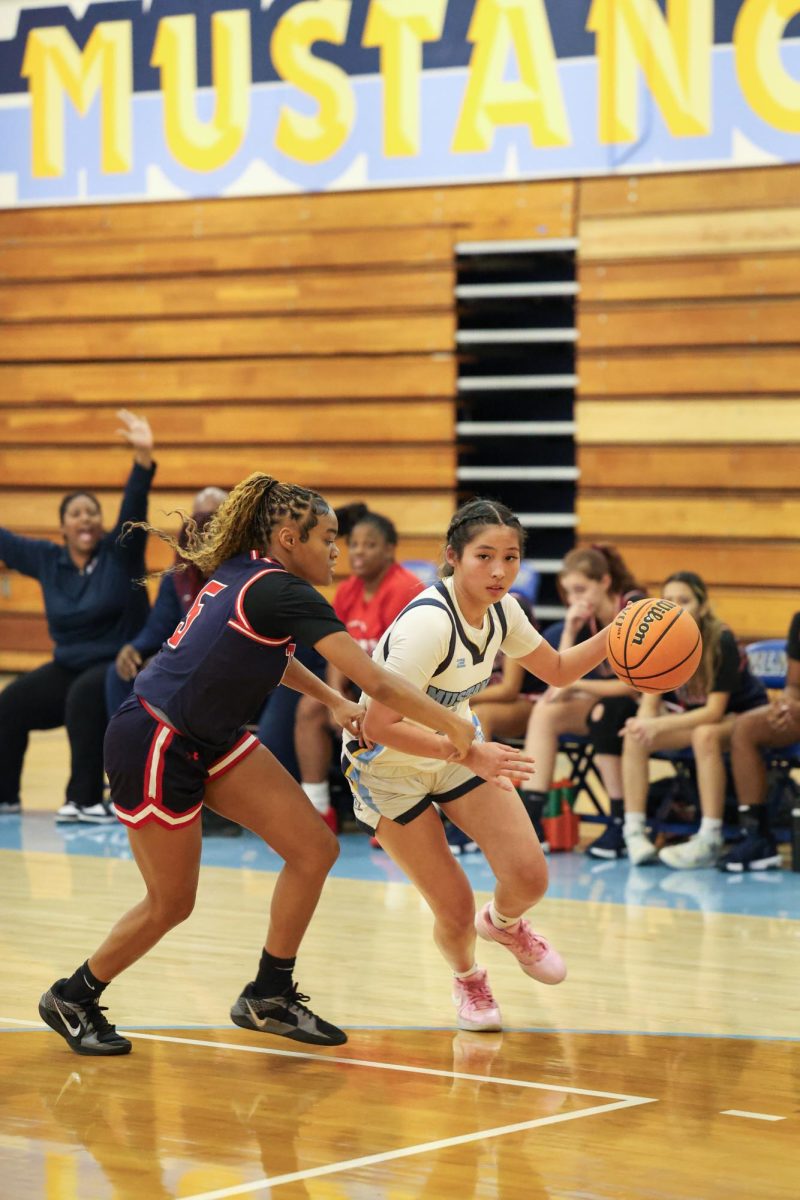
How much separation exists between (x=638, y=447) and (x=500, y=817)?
6.26 m

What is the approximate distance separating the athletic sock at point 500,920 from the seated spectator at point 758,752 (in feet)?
7.68

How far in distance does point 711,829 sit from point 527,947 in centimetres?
230

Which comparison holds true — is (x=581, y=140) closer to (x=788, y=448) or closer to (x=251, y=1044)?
(x=788, y=448)

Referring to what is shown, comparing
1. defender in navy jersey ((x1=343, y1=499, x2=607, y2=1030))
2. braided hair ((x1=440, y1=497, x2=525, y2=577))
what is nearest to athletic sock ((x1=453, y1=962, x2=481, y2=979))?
defender in navy jersey ((x1=343, y1=499, x2=607, y2=1030))

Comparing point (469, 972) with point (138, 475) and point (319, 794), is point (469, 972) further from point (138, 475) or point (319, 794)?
point (138, 475)

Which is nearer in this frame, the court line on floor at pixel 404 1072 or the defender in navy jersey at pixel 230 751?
the court line on floor at pixel 404 1072

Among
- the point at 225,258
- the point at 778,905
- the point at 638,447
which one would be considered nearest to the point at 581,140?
the point at 638,447

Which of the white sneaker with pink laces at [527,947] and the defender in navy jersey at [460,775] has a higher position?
the defender in navy jersey at [460,775]

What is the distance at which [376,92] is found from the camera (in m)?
10.7

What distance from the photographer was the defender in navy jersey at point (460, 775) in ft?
14.1

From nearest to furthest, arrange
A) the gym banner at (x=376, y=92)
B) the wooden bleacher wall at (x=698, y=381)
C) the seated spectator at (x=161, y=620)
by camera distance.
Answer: the seated spectator at (x=161, y=620), the gym banner at (x=376, y=92), the wooden bleacher wall at (x=698, y=381)

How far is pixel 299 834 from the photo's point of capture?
13.7 feet

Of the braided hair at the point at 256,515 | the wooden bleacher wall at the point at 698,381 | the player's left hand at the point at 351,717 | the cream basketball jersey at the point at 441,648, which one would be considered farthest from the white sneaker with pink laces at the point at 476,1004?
the wooden bleacher wall at the point at 698,381

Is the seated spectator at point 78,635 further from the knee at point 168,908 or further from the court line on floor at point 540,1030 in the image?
the knee at point 168,908
